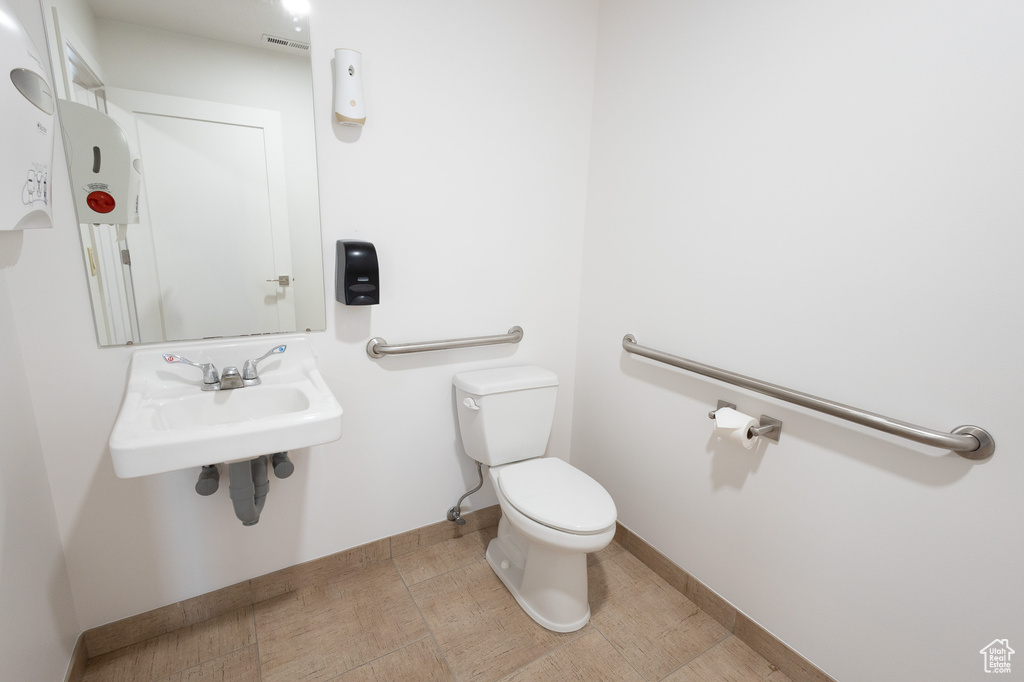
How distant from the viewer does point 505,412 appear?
66.4 inches

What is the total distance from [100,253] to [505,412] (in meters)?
1.28

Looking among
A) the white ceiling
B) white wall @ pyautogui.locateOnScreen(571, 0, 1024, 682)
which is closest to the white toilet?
white wall @ pyautogui.locateOnScreen(571, 0, 1024, 682)

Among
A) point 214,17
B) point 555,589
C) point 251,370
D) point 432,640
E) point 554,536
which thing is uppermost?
point 214,17

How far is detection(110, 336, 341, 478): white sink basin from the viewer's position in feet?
3.18

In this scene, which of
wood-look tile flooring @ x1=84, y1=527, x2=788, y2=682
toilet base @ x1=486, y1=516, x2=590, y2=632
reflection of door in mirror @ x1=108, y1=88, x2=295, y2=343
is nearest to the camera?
reflection of door in mirror @ x1=108, y1=88, x2=295, y2=343

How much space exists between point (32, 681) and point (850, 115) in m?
2.34

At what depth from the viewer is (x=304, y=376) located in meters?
1.43

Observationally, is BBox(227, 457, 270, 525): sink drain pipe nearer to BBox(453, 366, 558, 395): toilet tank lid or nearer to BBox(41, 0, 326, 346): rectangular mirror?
BBox(41, 0, 326, 346): rectangular mirror

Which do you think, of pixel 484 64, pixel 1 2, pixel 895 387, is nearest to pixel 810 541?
pixel 895 387

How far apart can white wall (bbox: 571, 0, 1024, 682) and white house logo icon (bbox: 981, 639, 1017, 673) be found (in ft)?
0.05

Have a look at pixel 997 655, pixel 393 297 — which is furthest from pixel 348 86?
pixel 997 655

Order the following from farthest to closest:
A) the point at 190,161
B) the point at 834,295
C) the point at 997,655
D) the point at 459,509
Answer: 1. the point at 459,509
2. the point at 190,161
3. the point at 834,295
4. the point at 997,655

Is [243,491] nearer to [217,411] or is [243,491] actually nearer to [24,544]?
[217,411]

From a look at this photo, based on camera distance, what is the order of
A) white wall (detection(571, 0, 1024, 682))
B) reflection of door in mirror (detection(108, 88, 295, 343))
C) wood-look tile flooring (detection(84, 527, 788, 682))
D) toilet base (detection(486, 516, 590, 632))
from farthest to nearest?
toilet base (detection(486, 516, 590, 632)), wood-look tile flooring (detection(84, 527, 788, 682)), reflection of door in mirror (detection(108, 88, 295, 343)), white wall (detection(571, 0, 1024, 682))
